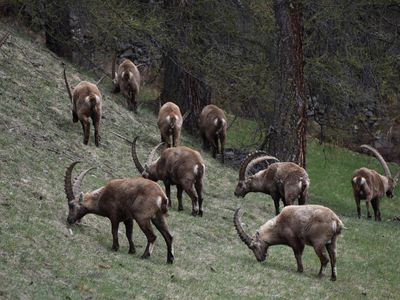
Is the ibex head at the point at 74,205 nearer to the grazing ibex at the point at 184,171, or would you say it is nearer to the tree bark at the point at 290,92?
the grazing ibex at the point at 184,171

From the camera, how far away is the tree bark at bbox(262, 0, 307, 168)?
856 inches

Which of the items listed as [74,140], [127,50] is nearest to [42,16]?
[74,140]

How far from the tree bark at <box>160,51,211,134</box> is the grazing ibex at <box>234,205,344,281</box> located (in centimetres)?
1219

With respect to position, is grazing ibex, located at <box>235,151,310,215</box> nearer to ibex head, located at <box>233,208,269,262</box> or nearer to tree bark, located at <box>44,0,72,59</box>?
ibex head, located at <box>233,208,269,262</box>

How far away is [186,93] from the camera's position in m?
27.1

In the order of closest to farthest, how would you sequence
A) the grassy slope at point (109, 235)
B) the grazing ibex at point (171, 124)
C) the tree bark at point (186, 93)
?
the grassy slope at point (109, 235), the grazing ibex at point (171, 124), the tree bark at point (186, 93)

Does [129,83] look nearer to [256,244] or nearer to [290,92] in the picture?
[290,92]

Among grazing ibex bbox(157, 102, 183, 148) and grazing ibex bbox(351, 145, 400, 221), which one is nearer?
grazing ibex bbox(157, 102, 183, 148)

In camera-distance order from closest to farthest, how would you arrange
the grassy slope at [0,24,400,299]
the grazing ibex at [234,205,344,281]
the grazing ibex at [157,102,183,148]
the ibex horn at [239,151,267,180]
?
the grassy slope at [0,24,400,299]
the grazing ibex at [234,205,344,281]
the ibex horn at [239,151,267,180]
the grazing ibex at [157,102,183,148]

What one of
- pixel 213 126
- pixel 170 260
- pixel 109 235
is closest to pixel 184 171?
pixel 109 235

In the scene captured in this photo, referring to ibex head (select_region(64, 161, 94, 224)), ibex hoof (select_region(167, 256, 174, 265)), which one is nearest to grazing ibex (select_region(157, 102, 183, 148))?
ibex head (select_region(64, 161, 94, 224))

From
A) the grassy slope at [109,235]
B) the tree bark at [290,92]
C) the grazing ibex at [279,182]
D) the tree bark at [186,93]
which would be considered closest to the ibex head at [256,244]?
the grassy slope at [109,235]

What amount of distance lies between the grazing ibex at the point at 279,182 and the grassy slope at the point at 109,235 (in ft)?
1.54

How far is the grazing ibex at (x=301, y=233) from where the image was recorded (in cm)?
1424
